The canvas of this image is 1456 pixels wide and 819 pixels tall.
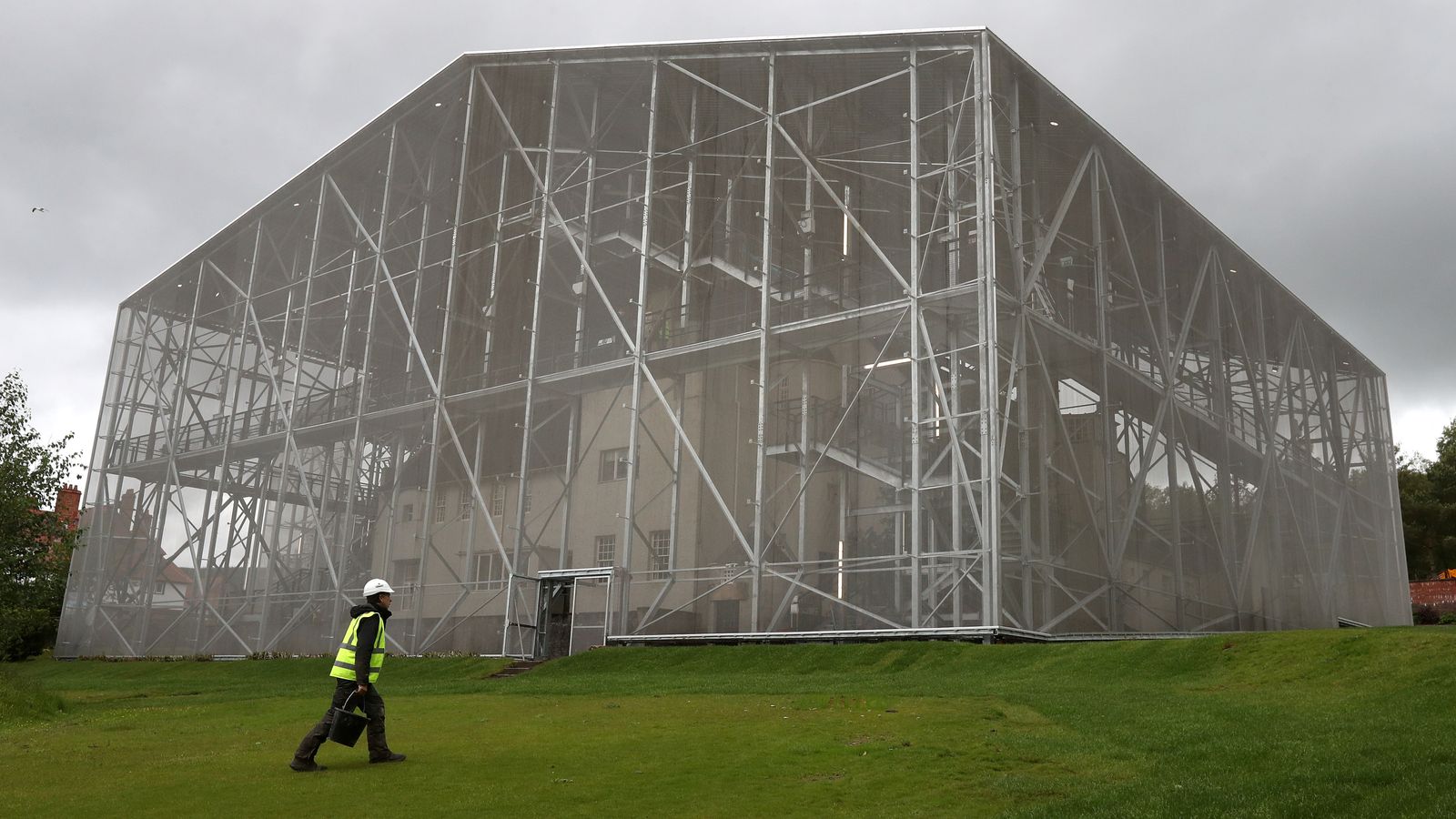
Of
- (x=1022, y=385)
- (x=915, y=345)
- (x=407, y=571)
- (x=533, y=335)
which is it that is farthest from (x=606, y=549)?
(x=1022, y=385)

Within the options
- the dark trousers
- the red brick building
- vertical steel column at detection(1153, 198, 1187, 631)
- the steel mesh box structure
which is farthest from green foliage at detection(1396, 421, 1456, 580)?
the dark trousers

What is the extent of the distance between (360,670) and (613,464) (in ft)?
59.1

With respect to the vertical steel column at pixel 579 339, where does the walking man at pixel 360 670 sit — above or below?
below

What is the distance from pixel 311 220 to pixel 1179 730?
32995mm

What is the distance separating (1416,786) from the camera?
7.17 m

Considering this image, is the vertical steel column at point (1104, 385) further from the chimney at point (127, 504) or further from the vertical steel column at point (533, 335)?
the chimney at point (127, 504)

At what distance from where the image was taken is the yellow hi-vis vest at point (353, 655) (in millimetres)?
8914

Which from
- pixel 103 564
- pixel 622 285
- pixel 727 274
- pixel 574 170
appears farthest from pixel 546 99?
pixel 103 564

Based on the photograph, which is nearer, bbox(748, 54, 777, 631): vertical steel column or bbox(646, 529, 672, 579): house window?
bbox(748, 54, 777, 631): vertical steel column

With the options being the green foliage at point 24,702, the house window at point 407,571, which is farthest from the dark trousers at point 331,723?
the house window at point 407,571

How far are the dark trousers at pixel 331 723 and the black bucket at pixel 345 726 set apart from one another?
4 cm

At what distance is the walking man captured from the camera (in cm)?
890

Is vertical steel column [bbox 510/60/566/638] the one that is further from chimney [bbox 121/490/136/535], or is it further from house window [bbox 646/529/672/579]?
chimney [bbox 121/490/136/535]

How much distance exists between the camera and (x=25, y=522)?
101 feet
